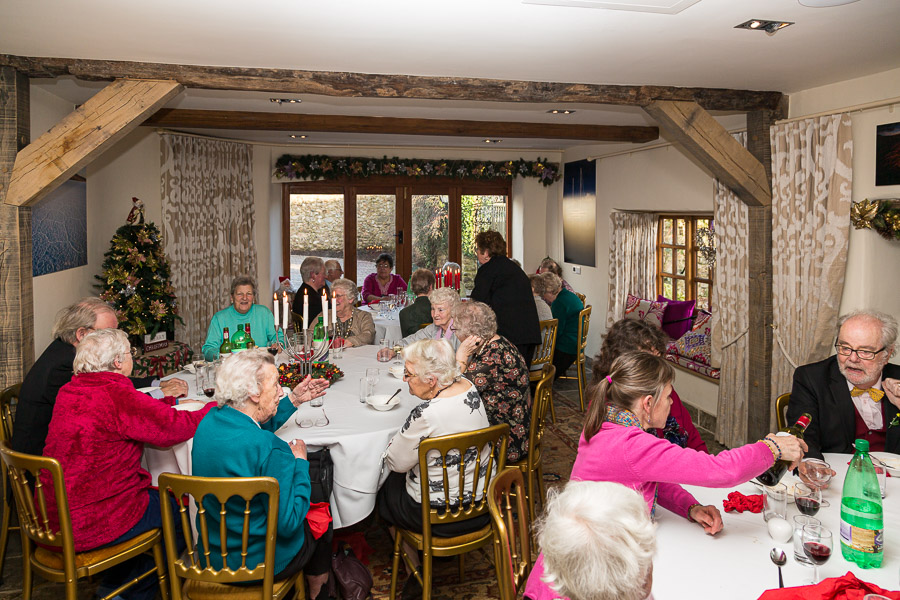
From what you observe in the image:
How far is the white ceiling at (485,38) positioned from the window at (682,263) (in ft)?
7.51

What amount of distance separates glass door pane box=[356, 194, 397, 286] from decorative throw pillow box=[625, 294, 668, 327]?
3565 mm

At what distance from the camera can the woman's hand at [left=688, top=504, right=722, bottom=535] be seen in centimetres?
202

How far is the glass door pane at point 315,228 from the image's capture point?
29.7 feet

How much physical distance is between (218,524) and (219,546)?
0.29ft

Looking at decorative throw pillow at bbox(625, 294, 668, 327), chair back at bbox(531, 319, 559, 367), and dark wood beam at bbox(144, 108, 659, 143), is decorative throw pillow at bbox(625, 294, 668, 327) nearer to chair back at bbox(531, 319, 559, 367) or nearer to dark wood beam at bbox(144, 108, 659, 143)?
chair back at bbox(531, 319, 559, 367)

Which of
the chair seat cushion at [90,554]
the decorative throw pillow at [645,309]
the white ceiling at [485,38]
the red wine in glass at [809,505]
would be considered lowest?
the chair seat cushion at [90,554]

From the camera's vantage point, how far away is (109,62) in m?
3.79

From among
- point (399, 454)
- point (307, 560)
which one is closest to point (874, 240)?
point (399, 454)

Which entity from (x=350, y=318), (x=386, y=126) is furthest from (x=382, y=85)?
(x=386, y=126)

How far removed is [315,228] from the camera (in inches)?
360

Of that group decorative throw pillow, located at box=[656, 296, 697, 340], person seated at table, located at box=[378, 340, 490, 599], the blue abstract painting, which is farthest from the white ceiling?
decorative throw pillow, located at box=[656, 296, 697, 340]

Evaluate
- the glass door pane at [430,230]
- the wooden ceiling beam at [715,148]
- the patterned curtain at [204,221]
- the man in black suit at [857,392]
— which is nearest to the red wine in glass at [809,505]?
the man in black suit at [857,392]

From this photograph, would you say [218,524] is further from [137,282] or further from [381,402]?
[137,282]

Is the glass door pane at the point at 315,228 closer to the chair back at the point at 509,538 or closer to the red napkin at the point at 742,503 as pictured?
the chair back at the point at 509,538
